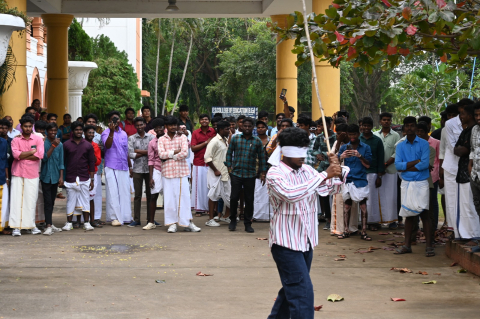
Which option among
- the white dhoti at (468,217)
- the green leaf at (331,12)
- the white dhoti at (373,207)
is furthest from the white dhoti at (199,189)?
the green leaf at (331,12)

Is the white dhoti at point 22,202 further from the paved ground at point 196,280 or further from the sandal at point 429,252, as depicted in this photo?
the sandal at point 429,252

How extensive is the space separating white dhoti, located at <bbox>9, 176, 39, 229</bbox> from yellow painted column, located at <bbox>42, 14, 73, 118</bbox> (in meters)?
9.05

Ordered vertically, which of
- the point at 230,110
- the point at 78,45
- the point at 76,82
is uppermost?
the point at 78,45

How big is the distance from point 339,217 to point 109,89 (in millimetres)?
24620

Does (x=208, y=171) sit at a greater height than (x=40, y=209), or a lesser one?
greater

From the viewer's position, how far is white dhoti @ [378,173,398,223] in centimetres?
1152

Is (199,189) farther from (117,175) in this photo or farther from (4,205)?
(4,205)

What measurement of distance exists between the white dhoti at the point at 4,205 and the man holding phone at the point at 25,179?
114 mm

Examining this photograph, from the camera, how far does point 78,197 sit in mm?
11289

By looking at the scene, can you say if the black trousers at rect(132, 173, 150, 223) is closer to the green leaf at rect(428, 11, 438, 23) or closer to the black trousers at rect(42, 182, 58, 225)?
the black trousers at rect(42, 182, 58, 225)

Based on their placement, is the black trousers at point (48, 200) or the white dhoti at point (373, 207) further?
the white dhoti at point (373, 207)

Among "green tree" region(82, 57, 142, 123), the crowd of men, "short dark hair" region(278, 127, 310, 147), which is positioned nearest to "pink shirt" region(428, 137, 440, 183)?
the crowd of men

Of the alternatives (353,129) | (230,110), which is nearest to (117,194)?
(353,129)

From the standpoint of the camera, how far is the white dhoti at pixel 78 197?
441 inches
